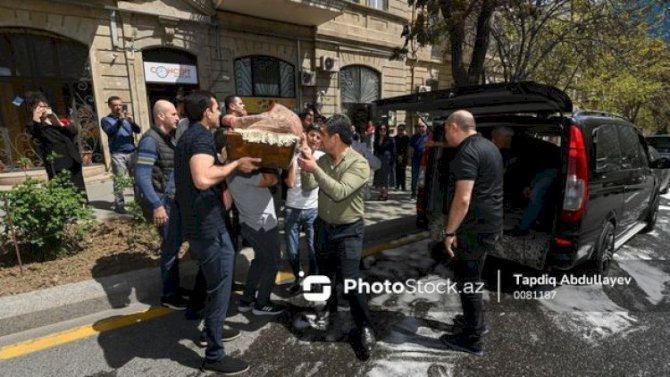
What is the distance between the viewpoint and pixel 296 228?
11.8 feet

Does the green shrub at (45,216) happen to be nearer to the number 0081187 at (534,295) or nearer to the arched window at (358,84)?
the number 0081187 at (534,295)

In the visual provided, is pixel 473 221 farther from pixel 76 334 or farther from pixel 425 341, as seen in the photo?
pixel 76 334

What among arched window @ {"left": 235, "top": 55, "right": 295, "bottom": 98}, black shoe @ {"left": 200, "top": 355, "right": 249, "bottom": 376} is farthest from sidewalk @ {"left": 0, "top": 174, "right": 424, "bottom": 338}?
arched window @ {"left": 235, "top": 55, "right": 295, "bottom": 98}

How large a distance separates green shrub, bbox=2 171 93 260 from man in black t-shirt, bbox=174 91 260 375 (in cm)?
230

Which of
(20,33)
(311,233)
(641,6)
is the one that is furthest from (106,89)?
(641,6)

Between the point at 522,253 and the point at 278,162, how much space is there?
259 centimetres

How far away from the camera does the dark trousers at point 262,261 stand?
9.53 ft

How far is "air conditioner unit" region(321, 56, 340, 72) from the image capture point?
42.2 feet

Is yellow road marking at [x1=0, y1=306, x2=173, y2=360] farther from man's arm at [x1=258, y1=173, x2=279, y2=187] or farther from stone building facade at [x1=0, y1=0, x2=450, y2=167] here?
stone building facade at [x1=0, y1=0, x2=450, y2=167]

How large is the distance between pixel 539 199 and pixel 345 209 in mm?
2292

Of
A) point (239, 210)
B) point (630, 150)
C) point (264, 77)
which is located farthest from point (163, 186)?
point (264, 77)

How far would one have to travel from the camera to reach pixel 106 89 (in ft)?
29.9

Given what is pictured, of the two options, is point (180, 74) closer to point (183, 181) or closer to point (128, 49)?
point (128, 49)

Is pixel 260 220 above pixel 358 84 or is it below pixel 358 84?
below
